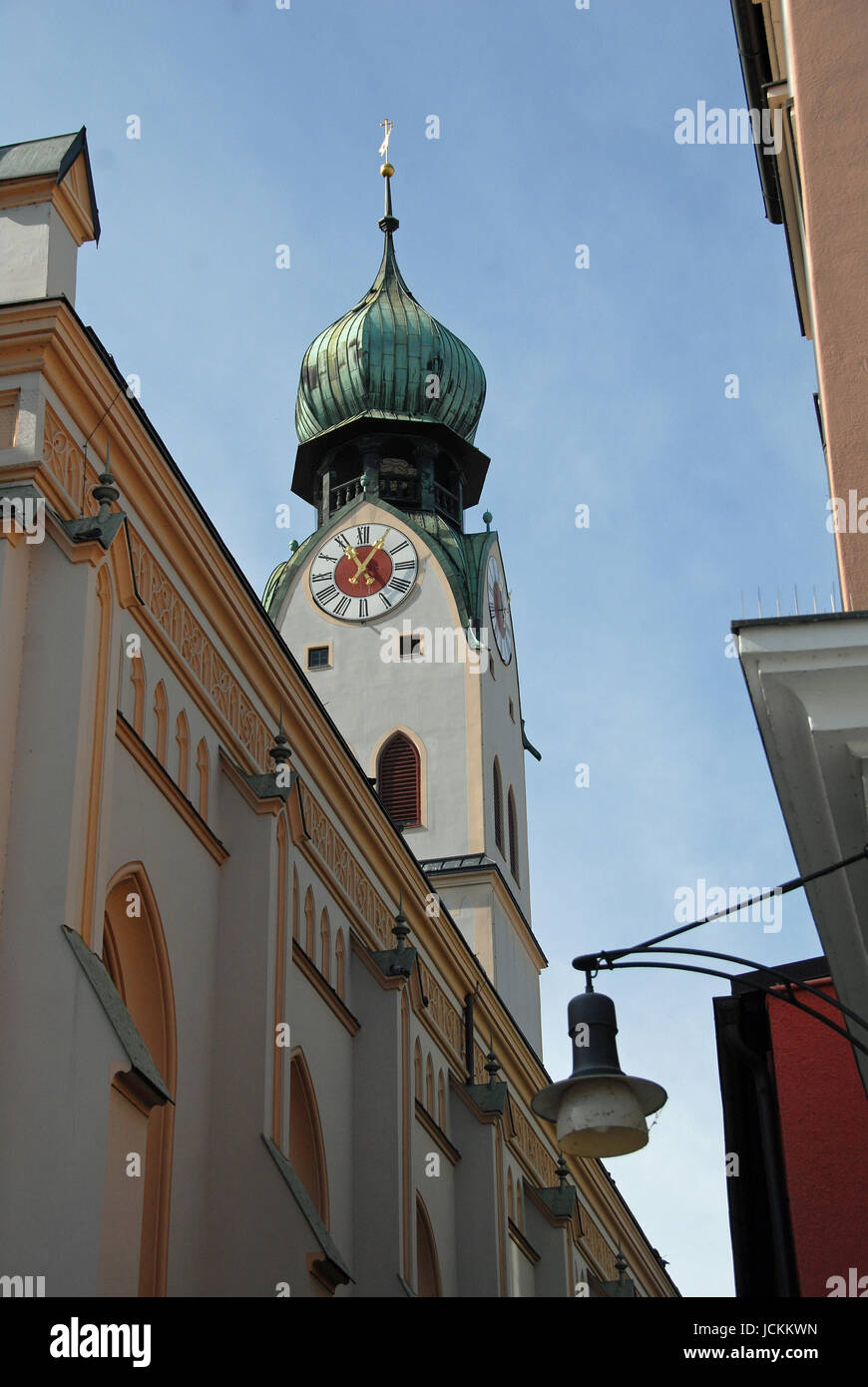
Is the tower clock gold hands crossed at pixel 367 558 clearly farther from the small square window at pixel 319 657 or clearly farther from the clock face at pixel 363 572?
the small square window at pixel 319 657

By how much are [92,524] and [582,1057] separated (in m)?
5.51

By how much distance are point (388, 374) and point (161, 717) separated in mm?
25703

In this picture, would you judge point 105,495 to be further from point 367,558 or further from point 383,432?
point 383,432

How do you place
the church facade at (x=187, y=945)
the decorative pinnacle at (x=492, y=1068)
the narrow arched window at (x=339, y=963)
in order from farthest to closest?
the decorative pinnacle at (x=492, y=1068) < the narrow arched window at (x=339, y=963) < the church facade at (x=187, y=945)

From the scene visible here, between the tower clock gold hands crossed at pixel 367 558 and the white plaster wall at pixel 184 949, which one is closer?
the white plaster wall at pixel 184 949

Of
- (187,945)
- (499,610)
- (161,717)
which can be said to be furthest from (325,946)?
(499,610)

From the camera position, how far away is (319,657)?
115ft

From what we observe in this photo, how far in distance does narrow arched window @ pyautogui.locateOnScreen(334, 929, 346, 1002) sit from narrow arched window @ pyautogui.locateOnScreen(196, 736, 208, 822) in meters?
3.53

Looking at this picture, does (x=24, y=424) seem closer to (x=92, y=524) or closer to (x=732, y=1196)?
(x=92, y=524)

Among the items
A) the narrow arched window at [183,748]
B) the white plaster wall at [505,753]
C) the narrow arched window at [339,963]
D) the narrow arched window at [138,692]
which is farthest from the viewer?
the white plaster wall at [505,753]

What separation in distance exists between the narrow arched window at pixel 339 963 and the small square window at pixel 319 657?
54.1 feet

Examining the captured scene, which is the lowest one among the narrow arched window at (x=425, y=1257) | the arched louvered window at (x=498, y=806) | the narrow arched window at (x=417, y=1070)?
the narrow arched window at (x=425, y=1257)

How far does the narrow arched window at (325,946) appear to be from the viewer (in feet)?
58.8

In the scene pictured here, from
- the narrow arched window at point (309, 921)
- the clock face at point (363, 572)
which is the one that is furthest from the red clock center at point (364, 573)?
the narrow arched window at point (309, 921)
